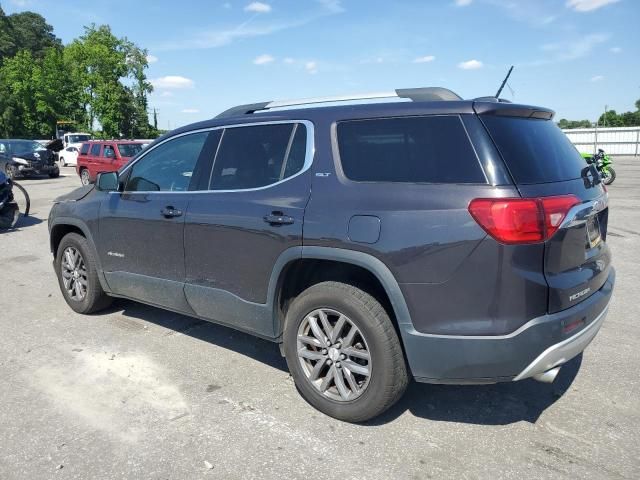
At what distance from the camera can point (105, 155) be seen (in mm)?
18609

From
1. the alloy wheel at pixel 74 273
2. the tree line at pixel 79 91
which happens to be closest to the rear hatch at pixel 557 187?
the alloy wheel at pixel 74 273

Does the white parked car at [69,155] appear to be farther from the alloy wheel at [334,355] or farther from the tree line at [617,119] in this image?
the tree line at [617,119]

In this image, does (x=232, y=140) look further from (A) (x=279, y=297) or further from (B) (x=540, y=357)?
(B) (x=540, y=357)

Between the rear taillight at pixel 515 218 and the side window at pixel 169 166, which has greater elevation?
the side window at pixel 169 166

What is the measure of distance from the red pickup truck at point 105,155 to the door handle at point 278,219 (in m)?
16.2

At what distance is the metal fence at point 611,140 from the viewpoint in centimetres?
3262

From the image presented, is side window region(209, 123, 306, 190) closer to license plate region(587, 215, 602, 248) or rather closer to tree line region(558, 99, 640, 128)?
license plate region(587, 215, 602, 248)

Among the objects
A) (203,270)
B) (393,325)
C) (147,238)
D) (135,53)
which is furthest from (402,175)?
(135,53)

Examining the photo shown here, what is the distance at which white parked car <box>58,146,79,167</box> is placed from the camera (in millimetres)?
29969

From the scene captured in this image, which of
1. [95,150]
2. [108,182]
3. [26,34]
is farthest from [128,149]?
[26,34]

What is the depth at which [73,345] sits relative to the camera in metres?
4.22

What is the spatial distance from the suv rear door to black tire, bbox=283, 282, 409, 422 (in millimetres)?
346

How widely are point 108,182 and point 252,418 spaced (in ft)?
8.41

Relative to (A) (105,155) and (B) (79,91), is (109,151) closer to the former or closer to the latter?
(A) (105,155)
